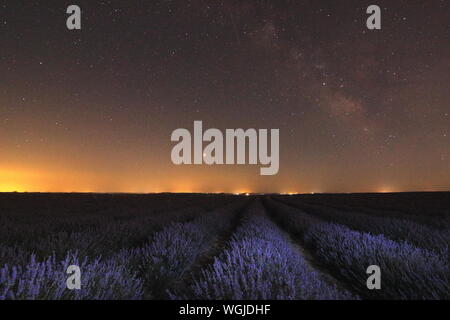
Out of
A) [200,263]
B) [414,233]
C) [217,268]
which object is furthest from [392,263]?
[414,233]

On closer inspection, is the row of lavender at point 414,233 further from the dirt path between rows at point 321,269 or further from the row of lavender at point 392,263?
the dirt path between rows at point 321,269

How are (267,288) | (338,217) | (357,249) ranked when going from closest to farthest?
(267,288)
(357,249)
(338,217)

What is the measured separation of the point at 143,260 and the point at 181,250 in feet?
2.48

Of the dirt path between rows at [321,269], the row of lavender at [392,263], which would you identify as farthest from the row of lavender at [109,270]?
the row of lavender at [392,263]

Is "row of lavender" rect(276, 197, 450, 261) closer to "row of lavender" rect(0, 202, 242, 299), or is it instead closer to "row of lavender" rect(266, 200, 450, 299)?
"row of lavender" rect(266, 200, 450, 299)

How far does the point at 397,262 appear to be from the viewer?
10.6 ft

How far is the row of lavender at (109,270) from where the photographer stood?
2.01m

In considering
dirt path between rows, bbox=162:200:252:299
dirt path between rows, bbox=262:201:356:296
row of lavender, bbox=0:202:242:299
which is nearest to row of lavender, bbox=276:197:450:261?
dirt path between rows, bbox=262:201:356:296

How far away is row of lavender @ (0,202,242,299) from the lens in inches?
79.0

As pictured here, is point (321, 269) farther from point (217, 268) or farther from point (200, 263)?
point (217, 268)

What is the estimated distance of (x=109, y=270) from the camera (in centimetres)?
266
